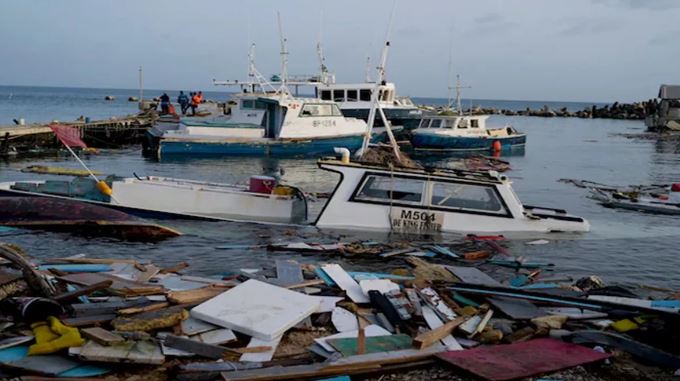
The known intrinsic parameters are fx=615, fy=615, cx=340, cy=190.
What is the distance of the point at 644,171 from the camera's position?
34.8 m

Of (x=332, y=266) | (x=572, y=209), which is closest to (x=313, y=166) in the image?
(x=572, y=209)

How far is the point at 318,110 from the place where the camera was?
3562cm

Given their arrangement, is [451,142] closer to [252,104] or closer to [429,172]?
[252,104]

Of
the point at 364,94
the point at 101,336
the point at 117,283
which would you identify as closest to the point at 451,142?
the point at 364,94

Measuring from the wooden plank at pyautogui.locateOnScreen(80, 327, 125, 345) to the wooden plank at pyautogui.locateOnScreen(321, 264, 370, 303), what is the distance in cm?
299

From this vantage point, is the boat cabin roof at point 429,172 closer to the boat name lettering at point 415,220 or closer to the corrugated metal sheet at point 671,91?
the boat name lettering at point 415,220

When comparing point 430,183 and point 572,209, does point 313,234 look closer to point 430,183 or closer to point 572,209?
point 430,183

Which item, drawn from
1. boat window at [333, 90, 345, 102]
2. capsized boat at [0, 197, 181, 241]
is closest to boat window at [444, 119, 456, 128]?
boat window at [333, 90, 345, 102]

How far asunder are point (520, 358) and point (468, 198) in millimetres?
7272

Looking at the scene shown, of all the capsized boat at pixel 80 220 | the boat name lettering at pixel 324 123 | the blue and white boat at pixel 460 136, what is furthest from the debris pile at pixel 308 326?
the blue and white boat at pixel 460 136

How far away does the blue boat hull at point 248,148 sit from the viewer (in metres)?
33.4

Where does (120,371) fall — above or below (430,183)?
below

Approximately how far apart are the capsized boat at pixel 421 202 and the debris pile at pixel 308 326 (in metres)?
3.80

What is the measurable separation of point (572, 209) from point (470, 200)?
29.8 ft
